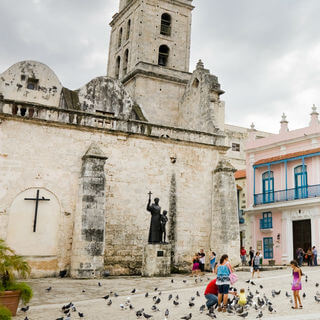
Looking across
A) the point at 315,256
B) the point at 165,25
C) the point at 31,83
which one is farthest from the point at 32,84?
the point at 315,256

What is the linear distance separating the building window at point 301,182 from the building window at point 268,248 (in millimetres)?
3307

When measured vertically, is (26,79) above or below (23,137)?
above

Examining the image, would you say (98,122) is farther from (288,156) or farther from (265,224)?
(265,224)

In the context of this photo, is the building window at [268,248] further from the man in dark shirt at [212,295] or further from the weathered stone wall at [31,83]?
the man in dark shirt at [212,295]

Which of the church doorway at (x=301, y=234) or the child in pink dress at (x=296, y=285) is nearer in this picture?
the child in pink dress at (x=296, y=285)

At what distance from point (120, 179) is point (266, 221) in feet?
39.3

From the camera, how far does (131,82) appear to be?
23.2 metres

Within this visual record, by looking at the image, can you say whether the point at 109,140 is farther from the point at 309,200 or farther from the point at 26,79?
the point at 309,200

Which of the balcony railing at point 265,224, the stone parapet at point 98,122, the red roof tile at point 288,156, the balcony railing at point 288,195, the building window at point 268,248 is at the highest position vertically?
the red roof tile at point 288,156

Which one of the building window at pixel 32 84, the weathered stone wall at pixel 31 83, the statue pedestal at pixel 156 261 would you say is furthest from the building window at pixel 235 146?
the statue pedestal at pixel 156 261

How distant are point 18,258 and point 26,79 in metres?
11.4

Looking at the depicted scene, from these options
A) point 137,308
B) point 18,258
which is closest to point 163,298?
point 137,308

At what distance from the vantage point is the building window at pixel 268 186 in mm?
24875

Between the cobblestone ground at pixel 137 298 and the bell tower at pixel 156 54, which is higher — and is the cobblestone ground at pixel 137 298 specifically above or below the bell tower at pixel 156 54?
below
